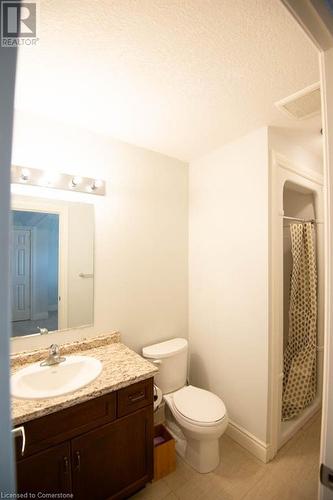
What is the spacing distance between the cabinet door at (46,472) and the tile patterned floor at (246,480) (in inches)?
22.8

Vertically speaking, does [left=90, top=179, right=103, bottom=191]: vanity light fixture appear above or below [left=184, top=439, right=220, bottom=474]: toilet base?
above

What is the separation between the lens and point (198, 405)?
5.30 feet

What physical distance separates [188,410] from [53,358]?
1.00 meters

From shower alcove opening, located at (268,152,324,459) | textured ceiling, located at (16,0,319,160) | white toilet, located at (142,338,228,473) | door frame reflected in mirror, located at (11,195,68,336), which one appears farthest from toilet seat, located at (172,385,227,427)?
textured ceiling, located at (16,0,319,160)

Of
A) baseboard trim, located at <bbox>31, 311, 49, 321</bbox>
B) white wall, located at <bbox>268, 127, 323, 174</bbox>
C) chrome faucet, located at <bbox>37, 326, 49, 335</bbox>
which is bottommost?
chrome faucet, located at <bbox>37, 326, 49, 335</bbox>

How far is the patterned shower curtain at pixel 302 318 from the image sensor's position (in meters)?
2.00

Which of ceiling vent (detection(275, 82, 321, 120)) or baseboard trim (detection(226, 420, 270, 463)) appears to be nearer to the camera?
ceiling vent (detection(275, 82, 321, 120))

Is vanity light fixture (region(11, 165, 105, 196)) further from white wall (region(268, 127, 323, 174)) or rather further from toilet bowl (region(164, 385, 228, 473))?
toilet bowl (region(164, 385, 228, 473))

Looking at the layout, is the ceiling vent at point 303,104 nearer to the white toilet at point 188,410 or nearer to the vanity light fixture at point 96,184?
the vanity light fixture at point 96,184

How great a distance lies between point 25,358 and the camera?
1.41 metres

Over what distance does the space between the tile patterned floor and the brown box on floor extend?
35 mm

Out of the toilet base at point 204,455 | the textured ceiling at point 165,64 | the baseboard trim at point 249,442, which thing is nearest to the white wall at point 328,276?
the textured ceiling at point 165,64

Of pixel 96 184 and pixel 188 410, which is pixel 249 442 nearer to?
pixel 188 410

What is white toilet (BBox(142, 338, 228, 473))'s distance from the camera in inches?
58.3
